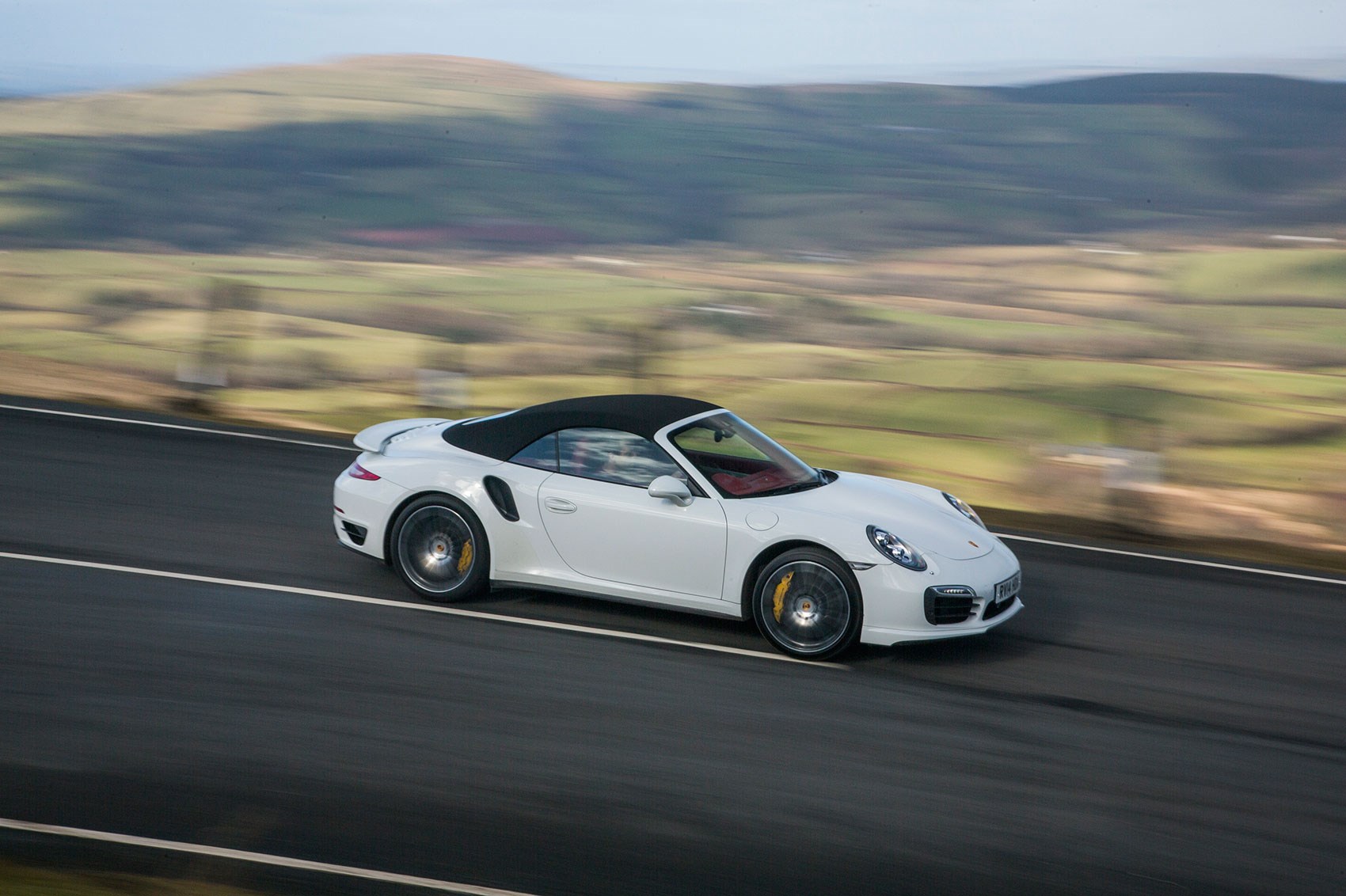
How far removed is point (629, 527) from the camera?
664 cm

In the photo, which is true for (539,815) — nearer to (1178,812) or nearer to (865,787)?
(865,787)

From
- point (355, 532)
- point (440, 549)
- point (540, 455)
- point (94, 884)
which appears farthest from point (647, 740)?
point (355, 532)

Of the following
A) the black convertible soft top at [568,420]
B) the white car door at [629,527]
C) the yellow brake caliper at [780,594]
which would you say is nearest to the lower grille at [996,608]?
the yellow brake caliper at [780,594]

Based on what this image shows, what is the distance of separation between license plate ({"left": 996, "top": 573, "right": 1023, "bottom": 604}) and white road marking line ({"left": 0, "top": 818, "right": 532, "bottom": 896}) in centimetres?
336

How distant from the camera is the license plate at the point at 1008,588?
6.59 meters

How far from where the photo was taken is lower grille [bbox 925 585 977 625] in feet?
20.6

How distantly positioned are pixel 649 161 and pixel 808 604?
133 feet

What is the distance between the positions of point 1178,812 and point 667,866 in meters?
2.23

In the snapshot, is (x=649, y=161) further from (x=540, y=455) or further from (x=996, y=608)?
(x=996, y=608)

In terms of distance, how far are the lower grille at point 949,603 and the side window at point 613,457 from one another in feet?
4.86

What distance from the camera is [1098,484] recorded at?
12.4 m

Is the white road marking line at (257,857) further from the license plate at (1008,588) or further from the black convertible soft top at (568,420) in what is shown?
the license plate at (1008,588)

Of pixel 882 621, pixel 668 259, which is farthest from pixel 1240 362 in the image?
pixel 882 621

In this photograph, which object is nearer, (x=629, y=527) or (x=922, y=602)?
(x=922, y=602)
